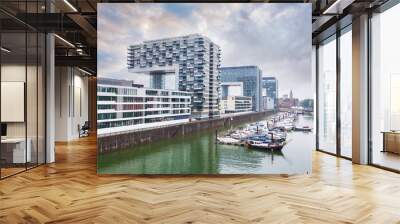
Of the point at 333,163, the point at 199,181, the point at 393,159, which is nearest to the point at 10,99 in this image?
the point at 199,181

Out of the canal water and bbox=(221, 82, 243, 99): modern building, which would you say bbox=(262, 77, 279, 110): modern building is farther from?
the canal water

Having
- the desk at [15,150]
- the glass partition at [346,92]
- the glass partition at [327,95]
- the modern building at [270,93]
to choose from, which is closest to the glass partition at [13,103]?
the desk at [15,150]

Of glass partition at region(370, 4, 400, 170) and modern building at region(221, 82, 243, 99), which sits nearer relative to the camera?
modern building at region(221, 82, 243, 99)

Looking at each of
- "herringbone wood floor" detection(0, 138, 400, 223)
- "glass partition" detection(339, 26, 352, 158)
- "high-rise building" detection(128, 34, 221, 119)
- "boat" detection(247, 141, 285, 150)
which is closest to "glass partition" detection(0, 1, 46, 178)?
"herringbone wood floor" detection(0, 138, 400, 223)

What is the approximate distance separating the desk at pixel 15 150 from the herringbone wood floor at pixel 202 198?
34 centimetres

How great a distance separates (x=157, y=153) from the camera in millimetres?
6254

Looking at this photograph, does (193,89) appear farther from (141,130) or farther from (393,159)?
(393,159)

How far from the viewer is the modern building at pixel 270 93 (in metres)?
6.33

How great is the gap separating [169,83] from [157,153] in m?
1.25

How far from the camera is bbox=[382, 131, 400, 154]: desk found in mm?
6867

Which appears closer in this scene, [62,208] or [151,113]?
[62,208]

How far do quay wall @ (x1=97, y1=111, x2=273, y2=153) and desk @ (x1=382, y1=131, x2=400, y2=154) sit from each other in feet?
8.49

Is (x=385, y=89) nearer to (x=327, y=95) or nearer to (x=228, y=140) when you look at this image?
(x=327, y=95)

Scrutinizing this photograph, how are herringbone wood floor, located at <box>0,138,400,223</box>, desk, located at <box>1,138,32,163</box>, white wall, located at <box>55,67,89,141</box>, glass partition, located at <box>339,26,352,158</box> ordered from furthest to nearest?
white wall, located at <box>55,67,89,141</box> < glass partition, located at <box>339,26,352,158</box> < desk, located at <box>1,138,32,163</box> < herringbone wood floor, located at <box>0,138,400,223</box>
